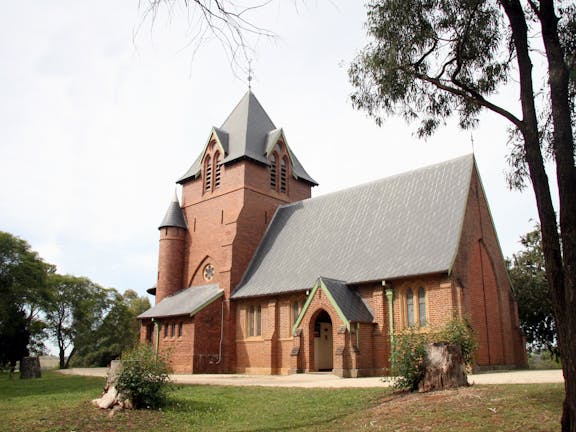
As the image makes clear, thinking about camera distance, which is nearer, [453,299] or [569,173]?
[569,173]

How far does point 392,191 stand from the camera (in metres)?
29.0

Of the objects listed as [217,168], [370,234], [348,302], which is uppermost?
[217,168]

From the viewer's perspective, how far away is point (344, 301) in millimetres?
23891

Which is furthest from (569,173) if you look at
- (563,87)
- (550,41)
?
(550,41)

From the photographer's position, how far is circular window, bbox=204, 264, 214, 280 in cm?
3444

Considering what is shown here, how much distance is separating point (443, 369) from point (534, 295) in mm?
26242

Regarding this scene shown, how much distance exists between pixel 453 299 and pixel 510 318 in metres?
6.20

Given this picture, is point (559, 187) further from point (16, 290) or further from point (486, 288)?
point (16, 290)

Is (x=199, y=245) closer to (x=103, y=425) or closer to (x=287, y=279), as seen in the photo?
(x=287, y=279)

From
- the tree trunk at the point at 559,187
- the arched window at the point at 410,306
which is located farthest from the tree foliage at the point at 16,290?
the tree trunk at the point at 559,187

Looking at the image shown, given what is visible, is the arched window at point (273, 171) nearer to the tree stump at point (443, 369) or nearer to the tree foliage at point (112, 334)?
the tree stump at point (443, 369)

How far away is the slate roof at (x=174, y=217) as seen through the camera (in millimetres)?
36750

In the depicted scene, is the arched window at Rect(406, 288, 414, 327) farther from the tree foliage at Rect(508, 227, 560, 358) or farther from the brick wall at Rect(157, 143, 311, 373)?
the tree foliage at Rect(508, 227, 560, 358)

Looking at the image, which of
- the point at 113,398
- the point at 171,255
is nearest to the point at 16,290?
the point at 171,255
